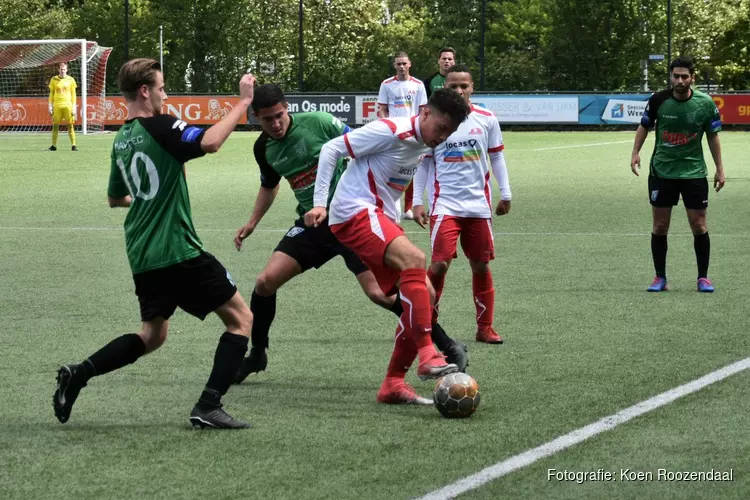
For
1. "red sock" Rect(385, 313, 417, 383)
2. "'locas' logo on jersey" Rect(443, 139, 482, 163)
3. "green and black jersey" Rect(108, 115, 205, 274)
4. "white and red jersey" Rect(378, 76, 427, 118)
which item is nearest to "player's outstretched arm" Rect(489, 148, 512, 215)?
"'locas' logo on jersey" Rect(443, 139, 482, 163)

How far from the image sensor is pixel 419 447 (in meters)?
5.67

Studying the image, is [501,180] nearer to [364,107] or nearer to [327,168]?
[327,168]

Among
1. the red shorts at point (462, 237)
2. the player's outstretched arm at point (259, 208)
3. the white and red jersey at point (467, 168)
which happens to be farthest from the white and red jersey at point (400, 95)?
the player's outstretched arm at point (259, 208)

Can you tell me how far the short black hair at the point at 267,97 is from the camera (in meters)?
6.87

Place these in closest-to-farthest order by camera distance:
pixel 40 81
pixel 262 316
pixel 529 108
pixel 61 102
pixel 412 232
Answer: pixel 262 316
pixel 412 232
pixel 61 102
pixel 40 81
pixel 529 108

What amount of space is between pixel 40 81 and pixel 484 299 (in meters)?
34.9

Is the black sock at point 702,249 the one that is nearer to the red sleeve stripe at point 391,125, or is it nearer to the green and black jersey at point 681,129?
the green and black jersey at point 681,129

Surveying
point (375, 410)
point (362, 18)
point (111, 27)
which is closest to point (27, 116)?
point (111, 27)

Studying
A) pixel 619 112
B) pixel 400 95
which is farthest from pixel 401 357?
pixel 619 112

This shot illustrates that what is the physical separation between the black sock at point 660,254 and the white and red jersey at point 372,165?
178 inches

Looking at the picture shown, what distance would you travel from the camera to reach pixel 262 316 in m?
7.52

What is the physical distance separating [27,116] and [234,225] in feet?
92.9

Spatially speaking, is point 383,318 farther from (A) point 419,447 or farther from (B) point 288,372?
(A) point 419,447

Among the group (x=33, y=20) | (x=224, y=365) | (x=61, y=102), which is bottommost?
(x=224, y=365)
